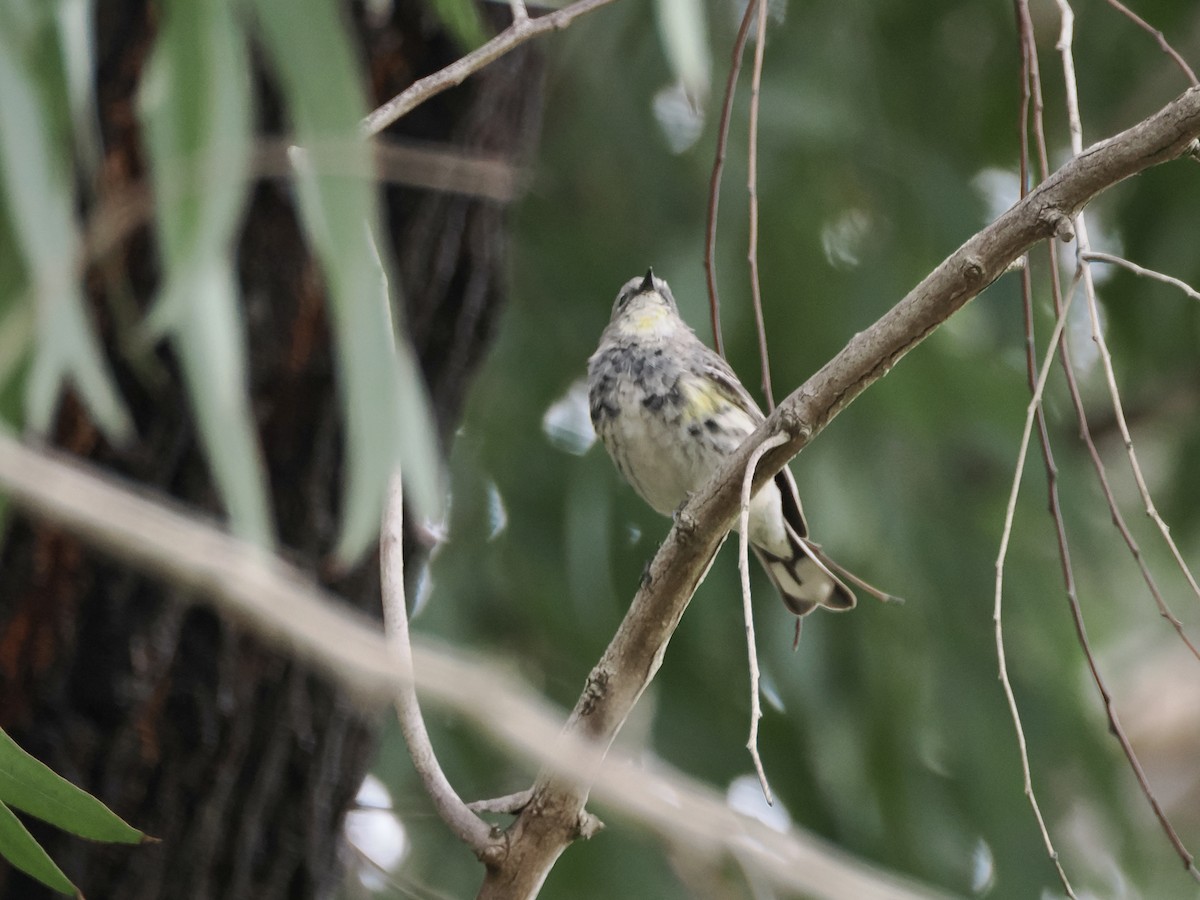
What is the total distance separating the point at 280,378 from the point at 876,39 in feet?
7.93

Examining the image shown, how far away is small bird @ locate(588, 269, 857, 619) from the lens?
3.18 m

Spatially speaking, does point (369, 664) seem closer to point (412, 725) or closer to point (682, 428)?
point (412, 725)

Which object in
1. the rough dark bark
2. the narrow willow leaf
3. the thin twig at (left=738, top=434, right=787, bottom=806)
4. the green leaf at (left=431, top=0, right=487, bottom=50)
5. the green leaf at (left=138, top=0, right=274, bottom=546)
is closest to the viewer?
the green leaf at (left=138, top=0, right=274, bottom=546)

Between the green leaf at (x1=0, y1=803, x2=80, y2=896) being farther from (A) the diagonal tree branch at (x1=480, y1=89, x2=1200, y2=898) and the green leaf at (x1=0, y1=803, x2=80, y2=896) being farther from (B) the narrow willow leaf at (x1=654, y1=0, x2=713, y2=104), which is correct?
(B) the narrow willow leaf at (x1=654, y1=0, x2=713, y2=104)

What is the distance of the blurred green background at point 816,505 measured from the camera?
364cm

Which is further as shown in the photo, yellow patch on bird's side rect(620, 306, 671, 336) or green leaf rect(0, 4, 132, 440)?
yellow patch on bird's side rect(620, 306, 671, 336)

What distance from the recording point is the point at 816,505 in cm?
362

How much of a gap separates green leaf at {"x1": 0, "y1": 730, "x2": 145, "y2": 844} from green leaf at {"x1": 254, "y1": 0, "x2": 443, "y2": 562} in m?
0.67

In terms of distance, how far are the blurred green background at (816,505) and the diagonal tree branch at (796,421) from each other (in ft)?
5.46

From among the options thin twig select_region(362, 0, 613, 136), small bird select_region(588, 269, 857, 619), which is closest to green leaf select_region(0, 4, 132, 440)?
thin twig select_region(362, 0, 613, 136)

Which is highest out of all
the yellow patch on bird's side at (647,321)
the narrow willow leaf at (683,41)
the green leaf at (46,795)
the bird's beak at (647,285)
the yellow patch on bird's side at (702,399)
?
the bird's beak at (647,285)

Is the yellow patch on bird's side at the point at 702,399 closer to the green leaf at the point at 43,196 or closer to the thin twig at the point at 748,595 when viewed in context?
the thin twig at the point at 748,595

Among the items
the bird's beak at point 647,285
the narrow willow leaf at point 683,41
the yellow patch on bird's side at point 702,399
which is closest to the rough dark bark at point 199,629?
the yellow patch on bird's side at point 702,399

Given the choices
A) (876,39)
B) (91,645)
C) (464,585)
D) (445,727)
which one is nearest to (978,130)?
(876,39)
